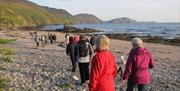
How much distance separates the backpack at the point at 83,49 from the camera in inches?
567

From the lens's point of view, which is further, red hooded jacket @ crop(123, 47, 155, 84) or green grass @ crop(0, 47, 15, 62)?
green grass @ crop(0, 47, 15, 62)

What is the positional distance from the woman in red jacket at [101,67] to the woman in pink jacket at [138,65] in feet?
3.74

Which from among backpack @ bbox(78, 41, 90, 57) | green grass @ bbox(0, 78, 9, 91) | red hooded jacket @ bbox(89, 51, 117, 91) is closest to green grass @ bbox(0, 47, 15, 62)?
green grass @ bbox(0, 78, 9, 91)

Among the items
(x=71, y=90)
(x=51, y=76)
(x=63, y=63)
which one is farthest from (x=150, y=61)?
(x=63, y=63)

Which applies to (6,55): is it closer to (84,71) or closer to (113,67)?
(84,71)

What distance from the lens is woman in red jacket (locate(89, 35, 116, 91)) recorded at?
816cm

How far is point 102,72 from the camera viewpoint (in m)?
8.31

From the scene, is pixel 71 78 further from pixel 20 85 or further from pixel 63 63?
pixel 63 63

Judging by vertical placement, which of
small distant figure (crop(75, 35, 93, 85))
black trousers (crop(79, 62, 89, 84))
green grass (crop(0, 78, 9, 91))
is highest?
small distant figure (crop(75, 35, 93, 85))

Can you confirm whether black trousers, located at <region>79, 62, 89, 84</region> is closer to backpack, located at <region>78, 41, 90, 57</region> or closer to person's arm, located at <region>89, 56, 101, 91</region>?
backpack, located at <region>78, 41, 90, 57</region>

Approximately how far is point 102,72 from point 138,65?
1625 mm

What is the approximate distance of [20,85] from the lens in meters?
14.7

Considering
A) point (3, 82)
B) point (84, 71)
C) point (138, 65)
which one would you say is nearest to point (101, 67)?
point (138, 65)

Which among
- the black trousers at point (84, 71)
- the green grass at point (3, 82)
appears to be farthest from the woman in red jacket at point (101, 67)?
the green grass at point (3, 82)
